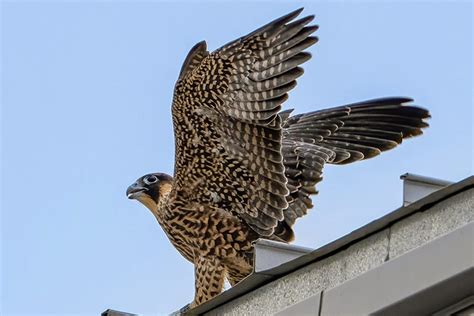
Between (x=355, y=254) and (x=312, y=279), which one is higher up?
(x=355, y=254)

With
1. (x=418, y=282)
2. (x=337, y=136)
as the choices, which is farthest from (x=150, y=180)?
(x=418, y=282)

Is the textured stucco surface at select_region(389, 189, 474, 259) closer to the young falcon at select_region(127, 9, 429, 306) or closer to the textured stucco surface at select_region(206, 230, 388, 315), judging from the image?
the textured stucco surface at select_region(206, 230, 388, 315)

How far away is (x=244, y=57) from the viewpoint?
1672 cm

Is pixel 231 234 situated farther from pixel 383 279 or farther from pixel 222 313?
pixel 383 279

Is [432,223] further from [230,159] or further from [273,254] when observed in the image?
[230,159]

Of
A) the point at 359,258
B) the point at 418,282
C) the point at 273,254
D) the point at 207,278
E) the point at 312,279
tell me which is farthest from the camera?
the point at 207,278

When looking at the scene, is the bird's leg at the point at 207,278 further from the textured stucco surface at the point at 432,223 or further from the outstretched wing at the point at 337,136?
the textured stucco surface at the point at 432,223

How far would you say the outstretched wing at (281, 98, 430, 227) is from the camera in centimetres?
1764

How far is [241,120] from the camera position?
1658cm

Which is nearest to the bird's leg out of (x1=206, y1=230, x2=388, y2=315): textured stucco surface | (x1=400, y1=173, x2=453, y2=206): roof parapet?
(x1=206, y1=230, x2=388, y2=315): textured stucco surface

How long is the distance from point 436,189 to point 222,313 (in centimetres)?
206

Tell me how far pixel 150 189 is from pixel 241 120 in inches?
47.9

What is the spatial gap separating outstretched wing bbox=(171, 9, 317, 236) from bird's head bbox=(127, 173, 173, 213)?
201 mm

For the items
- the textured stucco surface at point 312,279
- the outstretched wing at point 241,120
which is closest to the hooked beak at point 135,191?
the outstretched wing at point 241,120
